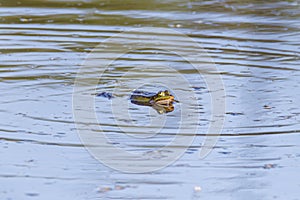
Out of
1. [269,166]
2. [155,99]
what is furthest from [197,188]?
[155,99]

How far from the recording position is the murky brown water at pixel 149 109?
542 centimetres

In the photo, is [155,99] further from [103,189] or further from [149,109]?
[103,189]

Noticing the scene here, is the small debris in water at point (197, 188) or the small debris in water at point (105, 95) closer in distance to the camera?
the small debris in water at point (197, 188)

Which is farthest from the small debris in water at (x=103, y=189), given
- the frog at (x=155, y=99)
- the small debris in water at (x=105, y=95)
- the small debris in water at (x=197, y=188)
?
the small debris in water at (x=105, y=95)

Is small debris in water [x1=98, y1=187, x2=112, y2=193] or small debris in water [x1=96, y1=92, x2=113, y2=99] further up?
small debris in water [x1=96, y1=92, x2=113, y2=99]

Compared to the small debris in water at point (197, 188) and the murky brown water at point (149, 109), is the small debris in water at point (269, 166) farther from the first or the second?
the small debris in water at point (197, 188)

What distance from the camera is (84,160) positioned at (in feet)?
19.3

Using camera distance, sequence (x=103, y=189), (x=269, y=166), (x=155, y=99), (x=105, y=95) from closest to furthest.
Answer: (x=103, y=189) < (x=269, y=166) < (x=155, y=99) < (x=105, y=95)

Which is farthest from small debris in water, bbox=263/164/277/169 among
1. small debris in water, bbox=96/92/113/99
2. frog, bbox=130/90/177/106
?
small debris in water, bbox=96/92/113/99

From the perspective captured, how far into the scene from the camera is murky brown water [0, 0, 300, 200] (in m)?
5.42

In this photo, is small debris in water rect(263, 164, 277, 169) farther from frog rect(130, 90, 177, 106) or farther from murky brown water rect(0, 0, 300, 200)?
frog rect(130, 90, 177, 106)

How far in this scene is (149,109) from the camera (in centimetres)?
730

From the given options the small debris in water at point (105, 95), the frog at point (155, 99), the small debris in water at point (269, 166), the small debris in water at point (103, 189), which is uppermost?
A: the small debris in water at point (105, 95)

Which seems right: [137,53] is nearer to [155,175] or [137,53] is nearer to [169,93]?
[169,93]
